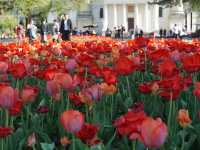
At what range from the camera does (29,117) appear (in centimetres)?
379

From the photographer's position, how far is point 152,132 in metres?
2.14

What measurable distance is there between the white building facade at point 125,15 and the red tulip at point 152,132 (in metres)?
98.2

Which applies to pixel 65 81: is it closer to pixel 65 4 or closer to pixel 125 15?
pixel 65 4

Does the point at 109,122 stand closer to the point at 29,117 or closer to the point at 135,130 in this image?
the point at 29,117

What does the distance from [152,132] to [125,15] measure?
105341 millimetres

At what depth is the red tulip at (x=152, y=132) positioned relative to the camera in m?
2.14

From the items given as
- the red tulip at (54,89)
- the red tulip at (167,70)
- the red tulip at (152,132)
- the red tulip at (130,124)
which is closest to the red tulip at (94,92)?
the red tulip at (54,89)

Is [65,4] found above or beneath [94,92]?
→ above

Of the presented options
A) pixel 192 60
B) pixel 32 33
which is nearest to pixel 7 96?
pixel 192 60

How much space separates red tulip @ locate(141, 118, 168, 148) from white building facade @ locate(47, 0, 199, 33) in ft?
322

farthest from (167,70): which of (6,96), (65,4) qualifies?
(65,4)

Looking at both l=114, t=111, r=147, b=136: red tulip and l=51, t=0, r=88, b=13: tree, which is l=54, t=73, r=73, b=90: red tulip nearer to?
l=114, t=111, r=147, b=136: red tulip

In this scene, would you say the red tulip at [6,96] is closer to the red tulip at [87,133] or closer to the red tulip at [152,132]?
the red tulip at [87,133]

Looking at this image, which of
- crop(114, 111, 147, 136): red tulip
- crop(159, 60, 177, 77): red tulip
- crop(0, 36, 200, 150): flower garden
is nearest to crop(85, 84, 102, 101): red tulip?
crop(0, 36, 200, 150): flower garden
